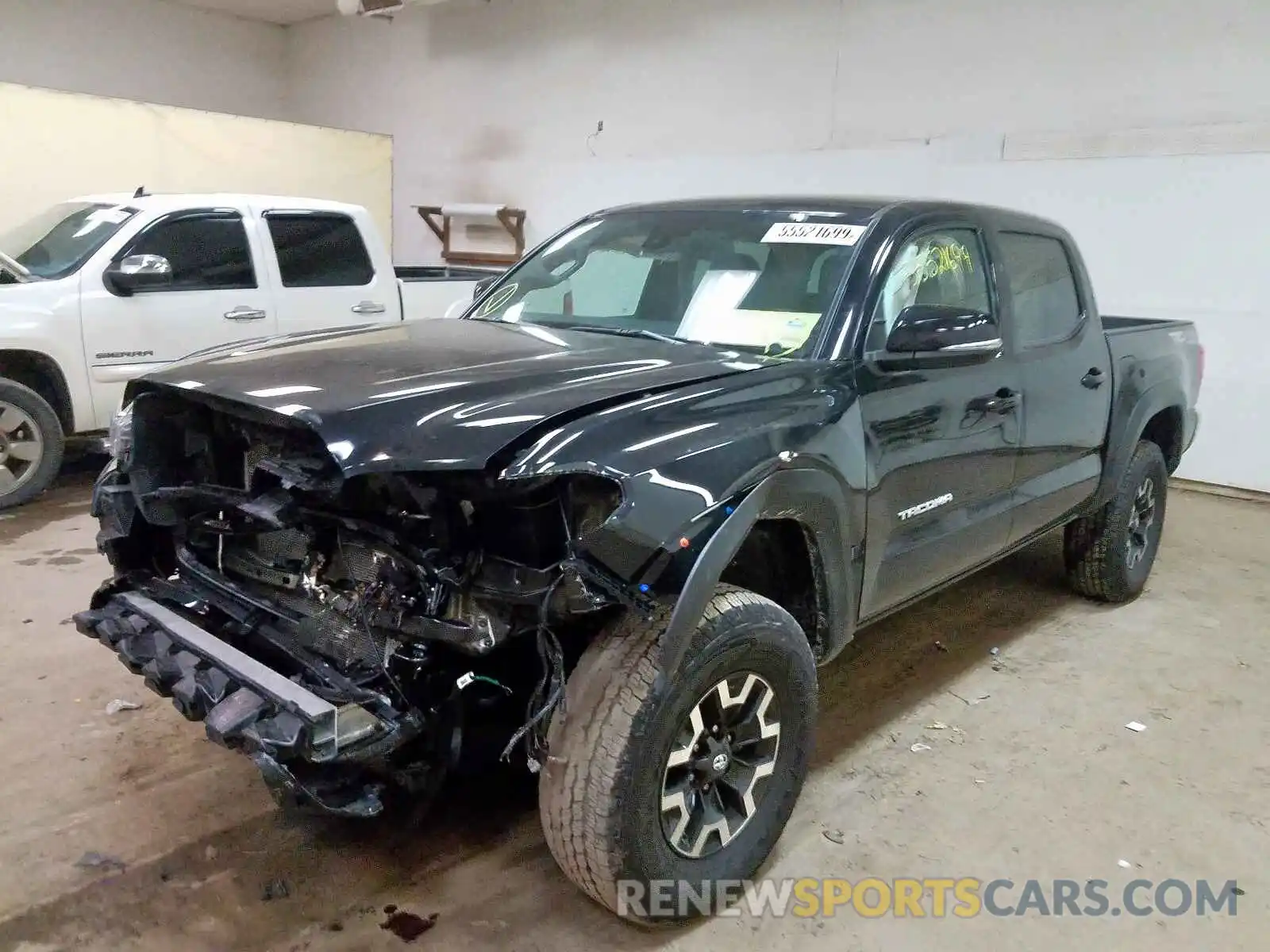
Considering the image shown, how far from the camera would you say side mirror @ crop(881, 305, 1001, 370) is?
2.64m

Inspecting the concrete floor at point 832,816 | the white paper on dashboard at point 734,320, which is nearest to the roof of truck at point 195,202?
the concrete floor at point 832,816

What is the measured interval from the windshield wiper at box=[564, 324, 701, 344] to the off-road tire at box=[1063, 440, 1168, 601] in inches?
91.4

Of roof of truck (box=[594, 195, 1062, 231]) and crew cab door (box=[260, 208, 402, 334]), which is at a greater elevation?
roof of truck (box=[594, 195, 1062, 231])

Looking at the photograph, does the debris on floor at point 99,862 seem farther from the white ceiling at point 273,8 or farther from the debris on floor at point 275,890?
the white ceiling at point 273,8

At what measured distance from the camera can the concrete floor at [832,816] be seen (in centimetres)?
227

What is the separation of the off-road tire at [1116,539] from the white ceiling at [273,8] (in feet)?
35.2

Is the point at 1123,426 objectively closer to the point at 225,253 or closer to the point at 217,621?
the point at 217,621

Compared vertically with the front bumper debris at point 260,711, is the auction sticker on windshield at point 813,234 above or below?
above

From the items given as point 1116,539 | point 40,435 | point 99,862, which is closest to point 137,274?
point 40,435

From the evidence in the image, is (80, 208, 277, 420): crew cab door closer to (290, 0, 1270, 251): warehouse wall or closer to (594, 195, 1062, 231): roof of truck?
(594, 195, 1062, 231): roof of truck

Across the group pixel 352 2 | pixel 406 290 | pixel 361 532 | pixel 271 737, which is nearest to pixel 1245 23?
pixel 406 290

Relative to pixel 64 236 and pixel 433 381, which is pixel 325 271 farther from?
pixel 433 381

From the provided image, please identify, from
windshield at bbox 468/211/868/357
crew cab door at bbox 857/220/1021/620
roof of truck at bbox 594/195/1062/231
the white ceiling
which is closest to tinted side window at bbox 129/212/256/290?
windshield at bbox 468/211/868/357

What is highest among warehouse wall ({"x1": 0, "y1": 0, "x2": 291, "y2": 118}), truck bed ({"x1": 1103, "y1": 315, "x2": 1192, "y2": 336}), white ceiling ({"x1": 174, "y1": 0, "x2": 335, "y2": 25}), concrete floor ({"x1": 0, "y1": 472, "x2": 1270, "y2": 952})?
white ceiling ({"x1": 174, "y1": 0, "x2": 335, "y2": 25})
